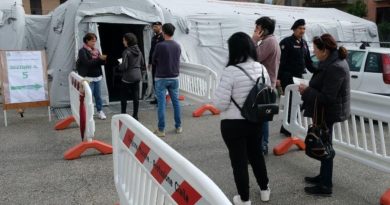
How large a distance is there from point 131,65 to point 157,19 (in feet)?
8.72

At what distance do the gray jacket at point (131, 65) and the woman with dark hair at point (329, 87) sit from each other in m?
3.68

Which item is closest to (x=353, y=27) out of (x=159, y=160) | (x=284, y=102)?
(x=284, y=102)

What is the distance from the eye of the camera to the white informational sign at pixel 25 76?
7.06 meters

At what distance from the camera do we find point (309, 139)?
3883 millimetres

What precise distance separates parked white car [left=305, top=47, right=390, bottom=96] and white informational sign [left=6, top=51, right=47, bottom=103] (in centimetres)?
610

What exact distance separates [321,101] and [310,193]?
3.45 feet

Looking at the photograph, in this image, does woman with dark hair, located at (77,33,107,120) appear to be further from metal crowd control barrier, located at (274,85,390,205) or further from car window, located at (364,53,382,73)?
car window, located at (364,53,382,73)

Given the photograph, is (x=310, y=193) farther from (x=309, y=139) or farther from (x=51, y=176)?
(x=51, y=176)

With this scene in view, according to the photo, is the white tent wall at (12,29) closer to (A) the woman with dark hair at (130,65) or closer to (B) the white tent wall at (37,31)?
(B) the white tent wall at (37,31)

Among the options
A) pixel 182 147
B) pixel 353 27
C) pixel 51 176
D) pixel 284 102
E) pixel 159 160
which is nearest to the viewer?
pixel 159 160

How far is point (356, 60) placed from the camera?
307 inches

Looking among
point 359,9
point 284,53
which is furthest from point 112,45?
point 359,9

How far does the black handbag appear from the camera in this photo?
3.82 metres

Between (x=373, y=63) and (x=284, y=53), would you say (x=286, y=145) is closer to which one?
(x=284, y=53)
